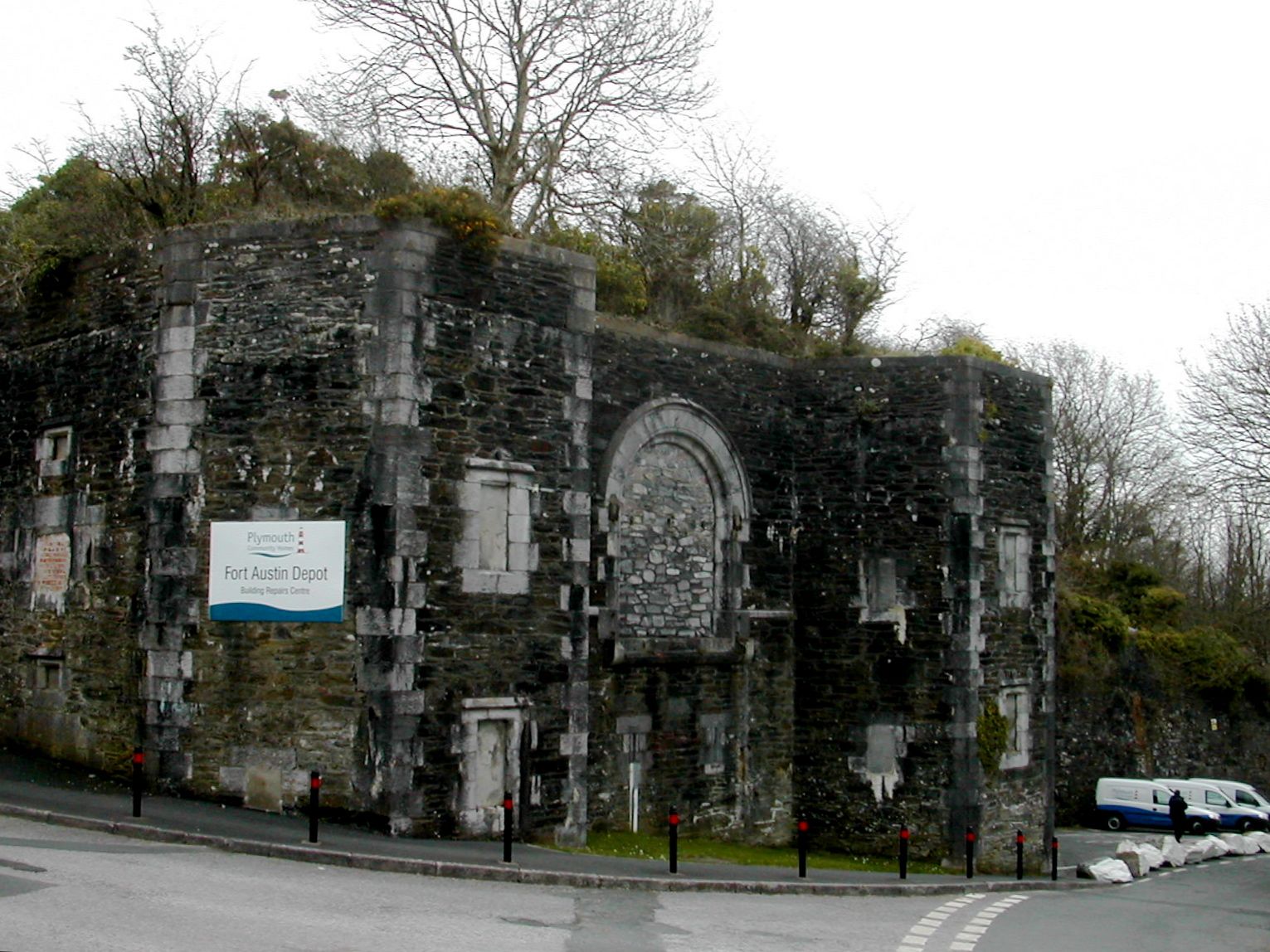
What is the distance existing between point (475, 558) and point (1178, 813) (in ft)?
63.6

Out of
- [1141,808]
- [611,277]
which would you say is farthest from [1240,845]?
[611,277]

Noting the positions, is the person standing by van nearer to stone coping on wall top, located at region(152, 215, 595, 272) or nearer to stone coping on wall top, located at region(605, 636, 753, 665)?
stone coping on wall top, located at region(605, 636, 753, 665)

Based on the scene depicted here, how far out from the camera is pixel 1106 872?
22297mm

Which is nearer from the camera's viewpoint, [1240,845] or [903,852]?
[903,852]

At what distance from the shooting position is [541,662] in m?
15.6

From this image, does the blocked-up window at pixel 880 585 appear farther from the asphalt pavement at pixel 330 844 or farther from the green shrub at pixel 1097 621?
the green shrub at pixel 1097 621

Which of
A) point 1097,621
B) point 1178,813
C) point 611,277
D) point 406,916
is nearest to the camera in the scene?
point 406,916

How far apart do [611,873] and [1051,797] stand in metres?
11.1

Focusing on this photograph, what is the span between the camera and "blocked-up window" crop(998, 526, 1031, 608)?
21562 mm

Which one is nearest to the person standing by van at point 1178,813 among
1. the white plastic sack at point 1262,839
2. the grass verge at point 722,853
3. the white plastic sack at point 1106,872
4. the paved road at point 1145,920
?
the white plastic sack at point 1262,839

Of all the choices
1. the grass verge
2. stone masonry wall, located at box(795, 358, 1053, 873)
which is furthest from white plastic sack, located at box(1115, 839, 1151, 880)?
the grass verge

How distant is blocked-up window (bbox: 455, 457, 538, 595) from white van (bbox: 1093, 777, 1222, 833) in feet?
68.0

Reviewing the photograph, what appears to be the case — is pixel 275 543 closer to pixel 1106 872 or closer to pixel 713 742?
pixel 713 742

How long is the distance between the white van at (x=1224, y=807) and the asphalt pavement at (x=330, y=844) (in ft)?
58.8
